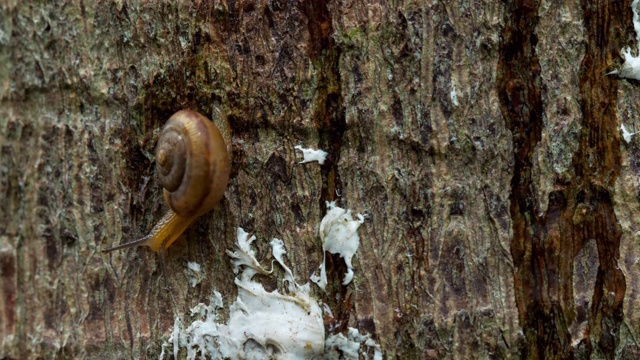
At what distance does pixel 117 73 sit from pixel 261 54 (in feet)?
1.32

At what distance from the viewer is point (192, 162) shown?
5.11 ft

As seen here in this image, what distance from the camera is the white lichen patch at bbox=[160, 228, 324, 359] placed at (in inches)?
62.0

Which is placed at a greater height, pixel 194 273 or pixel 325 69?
pixel 325 69

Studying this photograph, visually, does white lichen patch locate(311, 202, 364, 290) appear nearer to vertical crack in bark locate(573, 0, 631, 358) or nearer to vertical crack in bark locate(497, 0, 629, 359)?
vertical crack in bark locate(497, 0, 629, 359)

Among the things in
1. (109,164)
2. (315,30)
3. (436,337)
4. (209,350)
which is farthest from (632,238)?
(109,164)

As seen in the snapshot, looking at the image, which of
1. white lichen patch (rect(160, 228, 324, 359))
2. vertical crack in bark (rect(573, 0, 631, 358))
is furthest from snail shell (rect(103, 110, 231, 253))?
vertical crack in bark (rect(573, 0, 631, 358))

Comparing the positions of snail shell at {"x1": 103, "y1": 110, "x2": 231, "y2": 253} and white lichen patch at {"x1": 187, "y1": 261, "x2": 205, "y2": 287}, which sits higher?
snail shell at {"x1": 103, "y1": 110, "x2": 231, "y2": 253}

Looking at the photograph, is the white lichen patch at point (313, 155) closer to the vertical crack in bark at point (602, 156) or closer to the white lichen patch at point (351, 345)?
the white lichen patch at point (351, 345)

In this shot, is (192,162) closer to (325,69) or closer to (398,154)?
(325,69)

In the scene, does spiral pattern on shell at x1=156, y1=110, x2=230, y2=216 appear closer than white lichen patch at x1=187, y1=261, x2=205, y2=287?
Yes

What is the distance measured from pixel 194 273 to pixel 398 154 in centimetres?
64

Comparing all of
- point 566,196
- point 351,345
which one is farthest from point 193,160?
point 566,196

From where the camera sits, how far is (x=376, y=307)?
5.10 feet

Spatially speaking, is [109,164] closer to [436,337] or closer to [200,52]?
[200,52]
